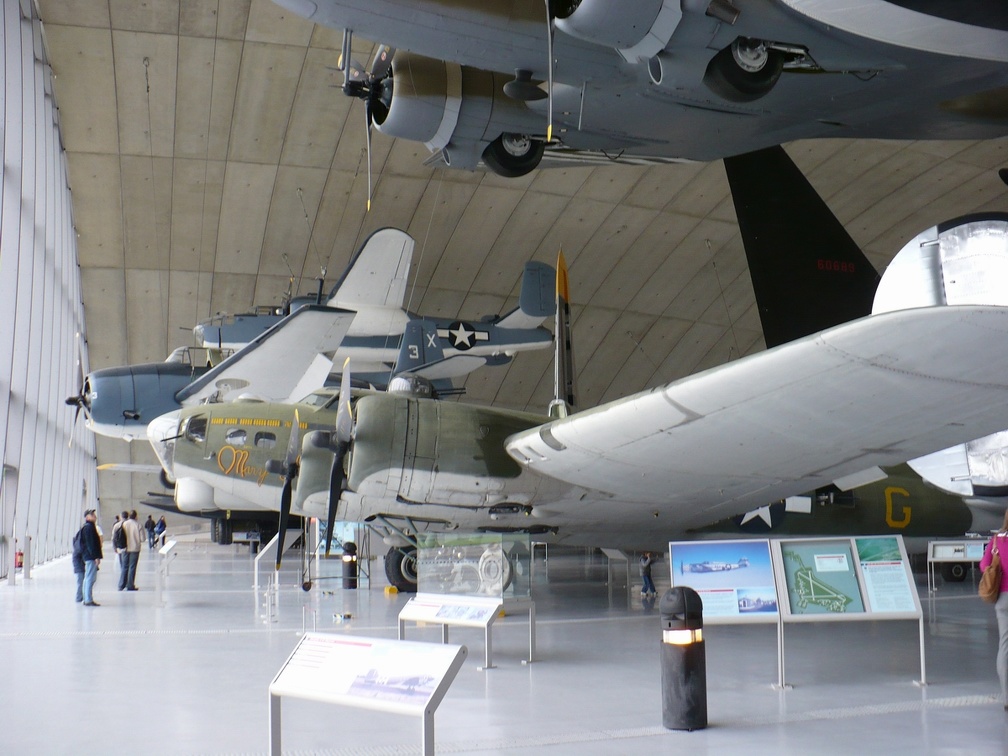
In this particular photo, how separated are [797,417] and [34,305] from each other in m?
18.7

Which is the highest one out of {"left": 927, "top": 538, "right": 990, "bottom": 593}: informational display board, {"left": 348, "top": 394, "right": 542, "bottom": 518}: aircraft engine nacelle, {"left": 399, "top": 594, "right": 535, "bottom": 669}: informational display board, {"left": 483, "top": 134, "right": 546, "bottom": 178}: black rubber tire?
{"left": 483, "top": 134, "right": 546, "bottom": 178}: black rubber tire

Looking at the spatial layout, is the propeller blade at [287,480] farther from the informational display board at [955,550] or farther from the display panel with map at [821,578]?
the informational display board at [955,550]

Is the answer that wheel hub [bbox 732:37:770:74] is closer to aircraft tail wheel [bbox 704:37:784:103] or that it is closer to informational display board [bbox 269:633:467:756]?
aircraft tail wheel [bbox 704:37:784:103]

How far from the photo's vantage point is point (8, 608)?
12.5 m

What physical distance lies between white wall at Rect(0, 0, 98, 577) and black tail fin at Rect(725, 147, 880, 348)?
12.6m

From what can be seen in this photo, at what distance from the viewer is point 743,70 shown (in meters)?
9.64

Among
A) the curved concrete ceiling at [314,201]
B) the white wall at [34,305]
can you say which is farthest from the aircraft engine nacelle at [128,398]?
the curved concrete ceiling at [314,201]

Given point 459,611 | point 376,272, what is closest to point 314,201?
point 376,272

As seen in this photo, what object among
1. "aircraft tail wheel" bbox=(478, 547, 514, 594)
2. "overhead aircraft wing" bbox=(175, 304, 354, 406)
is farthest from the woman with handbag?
"overhead aircraft wing" bbox=(175, 304, 354, 406)

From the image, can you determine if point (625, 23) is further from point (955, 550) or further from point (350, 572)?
point (350, 572)

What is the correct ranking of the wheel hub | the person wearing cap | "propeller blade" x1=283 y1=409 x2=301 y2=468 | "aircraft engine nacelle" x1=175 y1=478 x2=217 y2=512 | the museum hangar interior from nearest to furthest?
the museum hangar interior, the wheel hub, "propeller blade" x1=283 y1=409 x2=301 y2=468, the person wearing cap, "aircraft engine nacelle" x1=175 y1=478 x2=217 y2=512

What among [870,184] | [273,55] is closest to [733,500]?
[273,55]

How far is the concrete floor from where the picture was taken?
505 centimetres

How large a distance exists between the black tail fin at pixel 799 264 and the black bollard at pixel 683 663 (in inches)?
277
